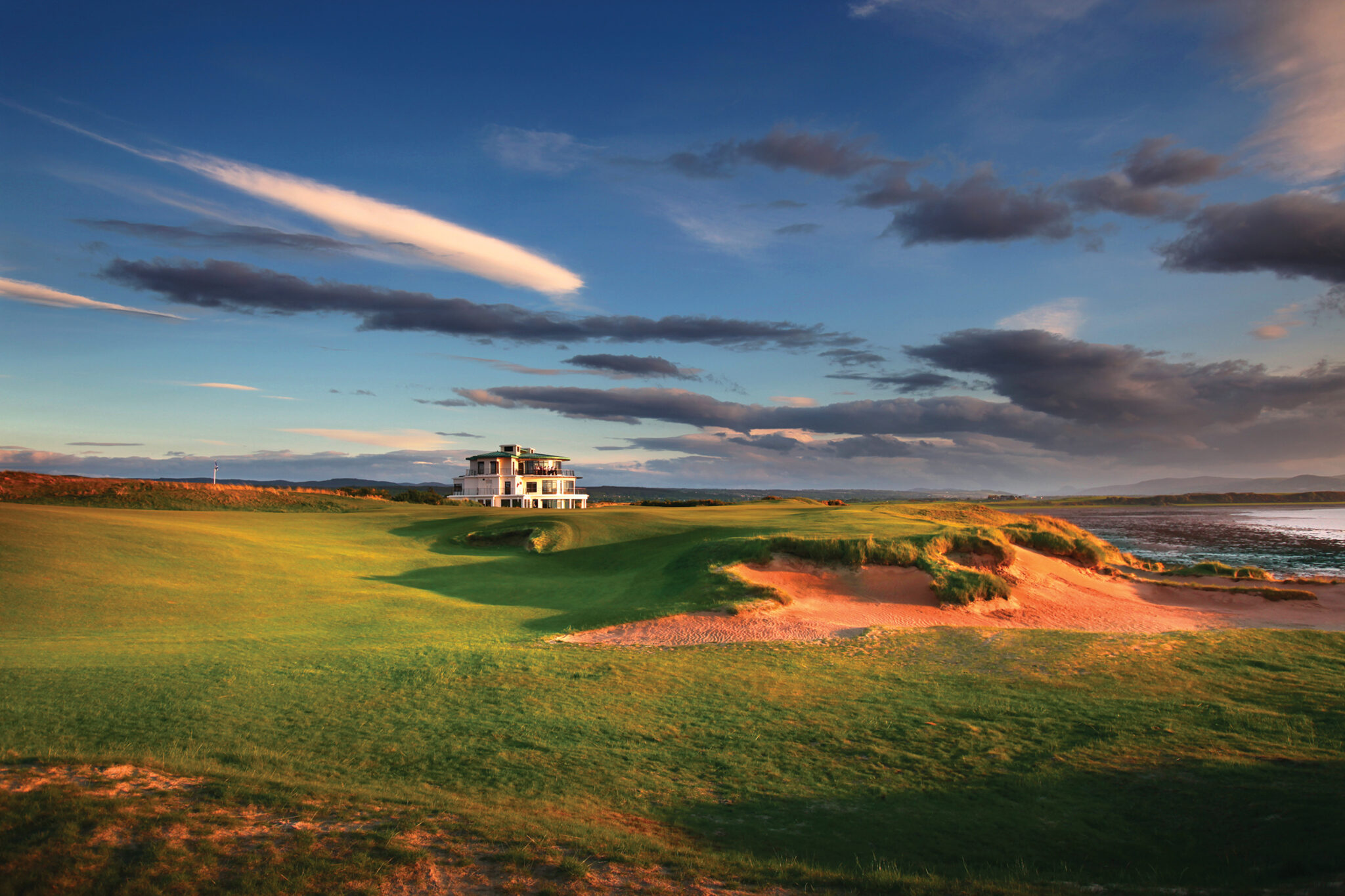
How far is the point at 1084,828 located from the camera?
636cm

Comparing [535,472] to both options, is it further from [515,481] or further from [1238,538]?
[1238,538]

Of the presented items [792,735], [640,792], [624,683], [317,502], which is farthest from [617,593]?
[317,502]

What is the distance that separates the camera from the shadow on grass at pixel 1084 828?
5.45 metres

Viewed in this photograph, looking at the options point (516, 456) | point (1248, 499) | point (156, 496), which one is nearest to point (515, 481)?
point (516, 456)

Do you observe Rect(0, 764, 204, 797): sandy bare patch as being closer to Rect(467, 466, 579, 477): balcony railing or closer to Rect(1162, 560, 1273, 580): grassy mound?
Rect(1162, 560, 1273, 580): grassy mound

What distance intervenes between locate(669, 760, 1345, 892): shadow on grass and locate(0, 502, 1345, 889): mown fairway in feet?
0.10

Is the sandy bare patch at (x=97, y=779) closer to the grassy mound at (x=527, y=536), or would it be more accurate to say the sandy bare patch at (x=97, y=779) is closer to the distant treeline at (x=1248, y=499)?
the grassy mound at (x=527, y=536)

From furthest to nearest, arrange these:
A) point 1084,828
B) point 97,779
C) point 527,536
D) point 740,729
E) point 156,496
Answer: point 156,496, point 527,536, point 740,729, point 1084,828, point 97,779

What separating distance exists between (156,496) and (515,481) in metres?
41.5

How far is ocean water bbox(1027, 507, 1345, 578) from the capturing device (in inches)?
1356

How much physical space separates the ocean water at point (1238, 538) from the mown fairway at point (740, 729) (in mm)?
26660

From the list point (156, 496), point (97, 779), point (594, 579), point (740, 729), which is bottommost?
point (594, 579)

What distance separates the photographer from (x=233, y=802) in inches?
230

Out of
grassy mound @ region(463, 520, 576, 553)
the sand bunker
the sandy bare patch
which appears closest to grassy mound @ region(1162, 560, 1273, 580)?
the sand bunker
